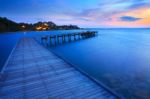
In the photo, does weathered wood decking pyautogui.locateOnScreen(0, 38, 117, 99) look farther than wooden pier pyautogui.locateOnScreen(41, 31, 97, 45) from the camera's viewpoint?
No

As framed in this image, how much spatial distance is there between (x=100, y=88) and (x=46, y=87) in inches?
91.5

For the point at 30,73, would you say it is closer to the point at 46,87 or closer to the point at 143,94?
the point at 46,87

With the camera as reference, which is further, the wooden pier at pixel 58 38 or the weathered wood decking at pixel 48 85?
the wooden pier at pixel 58 38

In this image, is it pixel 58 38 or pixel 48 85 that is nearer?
pixel 48 85

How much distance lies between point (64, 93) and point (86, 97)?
900mm

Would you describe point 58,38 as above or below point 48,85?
below

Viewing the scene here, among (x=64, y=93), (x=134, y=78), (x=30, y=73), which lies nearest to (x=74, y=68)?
(x=30, y=73)

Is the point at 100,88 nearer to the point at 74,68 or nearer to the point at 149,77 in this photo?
the point at 74,68

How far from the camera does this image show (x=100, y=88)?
5.98m

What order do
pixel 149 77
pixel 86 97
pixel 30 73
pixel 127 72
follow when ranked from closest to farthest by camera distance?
pixel 86 97 < pixel 30 73 < pixel 149 77 < pixel 127 72

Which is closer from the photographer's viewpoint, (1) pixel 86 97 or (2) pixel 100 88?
(1) pixel 86 97

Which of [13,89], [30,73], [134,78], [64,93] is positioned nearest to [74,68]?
[30,73]

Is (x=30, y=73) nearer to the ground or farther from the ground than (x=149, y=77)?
farther from the ground

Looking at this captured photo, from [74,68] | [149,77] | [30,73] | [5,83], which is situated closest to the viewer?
[5,83]
